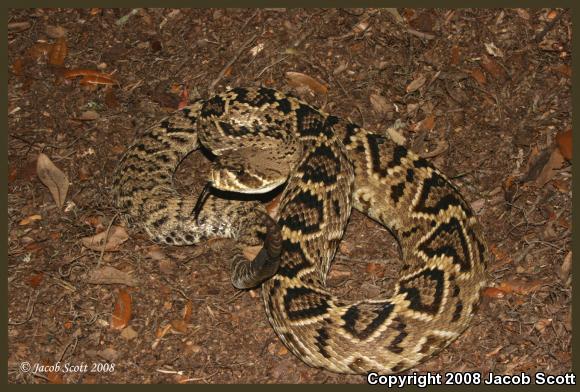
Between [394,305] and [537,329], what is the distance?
1.51 m

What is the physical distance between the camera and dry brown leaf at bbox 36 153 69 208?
8.23 metres

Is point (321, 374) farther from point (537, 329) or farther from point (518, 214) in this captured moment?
point (518, 214)

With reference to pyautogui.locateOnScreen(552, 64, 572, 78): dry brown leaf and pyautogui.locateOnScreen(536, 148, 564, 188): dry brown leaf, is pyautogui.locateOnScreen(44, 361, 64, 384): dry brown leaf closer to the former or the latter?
pyautogui.locateOnScreen(536, 148, 564, 188): dry brown leaf

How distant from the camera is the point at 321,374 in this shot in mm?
6840

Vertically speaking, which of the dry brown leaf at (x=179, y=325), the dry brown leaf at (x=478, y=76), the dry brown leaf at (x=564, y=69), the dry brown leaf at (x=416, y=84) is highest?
the dry brown leaf at (x=564, y=69)

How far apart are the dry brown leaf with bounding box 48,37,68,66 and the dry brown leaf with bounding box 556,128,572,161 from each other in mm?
6561

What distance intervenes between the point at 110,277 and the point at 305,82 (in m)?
3.56

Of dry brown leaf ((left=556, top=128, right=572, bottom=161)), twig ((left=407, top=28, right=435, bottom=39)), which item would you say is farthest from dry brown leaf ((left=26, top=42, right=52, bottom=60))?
dry brown leaf ((left=556, top=128, right=572, bottom=161))

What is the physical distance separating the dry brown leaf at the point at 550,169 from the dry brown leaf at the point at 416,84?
187 centimetres

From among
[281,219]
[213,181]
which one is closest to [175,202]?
[213,181]

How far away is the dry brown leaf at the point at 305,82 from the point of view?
8953 mm

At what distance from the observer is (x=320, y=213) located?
7.46m

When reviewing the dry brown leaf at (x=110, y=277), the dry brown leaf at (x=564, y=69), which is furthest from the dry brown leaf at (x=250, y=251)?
the dry brown leaf at (x=564, y=69)

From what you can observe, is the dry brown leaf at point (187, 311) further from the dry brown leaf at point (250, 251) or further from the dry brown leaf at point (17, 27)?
the dry brown leaf at point (17, 27)
